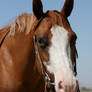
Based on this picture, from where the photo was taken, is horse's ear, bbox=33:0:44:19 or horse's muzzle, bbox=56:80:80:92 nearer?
horse's muzzle, bbox=56:80:80:92

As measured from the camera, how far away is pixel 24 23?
724cm

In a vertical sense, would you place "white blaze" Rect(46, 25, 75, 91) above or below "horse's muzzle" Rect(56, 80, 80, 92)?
above

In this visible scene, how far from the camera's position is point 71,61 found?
6441mm

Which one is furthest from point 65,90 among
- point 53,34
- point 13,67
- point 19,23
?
point 19,23

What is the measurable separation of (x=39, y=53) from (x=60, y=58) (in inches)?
Result: 24.5

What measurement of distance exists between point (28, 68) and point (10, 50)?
0.56 m

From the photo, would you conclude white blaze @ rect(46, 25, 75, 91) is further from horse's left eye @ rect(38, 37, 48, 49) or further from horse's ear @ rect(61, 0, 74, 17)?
horse's ear @ rect(61, 0, 74, 17)

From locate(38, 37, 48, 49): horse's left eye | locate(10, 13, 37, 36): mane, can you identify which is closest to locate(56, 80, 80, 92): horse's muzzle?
locate(38, 37, 48, 49): horse's left eye

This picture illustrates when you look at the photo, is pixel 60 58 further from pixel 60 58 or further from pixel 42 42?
pixel 42 42

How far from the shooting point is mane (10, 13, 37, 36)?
23.4ft

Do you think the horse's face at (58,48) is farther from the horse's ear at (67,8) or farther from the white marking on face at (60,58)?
the horse's ear at (67,8)

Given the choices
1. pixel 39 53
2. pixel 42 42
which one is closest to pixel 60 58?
pixel 42 42

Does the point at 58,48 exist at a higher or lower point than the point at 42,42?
lower

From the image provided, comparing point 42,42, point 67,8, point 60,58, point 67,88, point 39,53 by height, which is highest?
point 67,8
